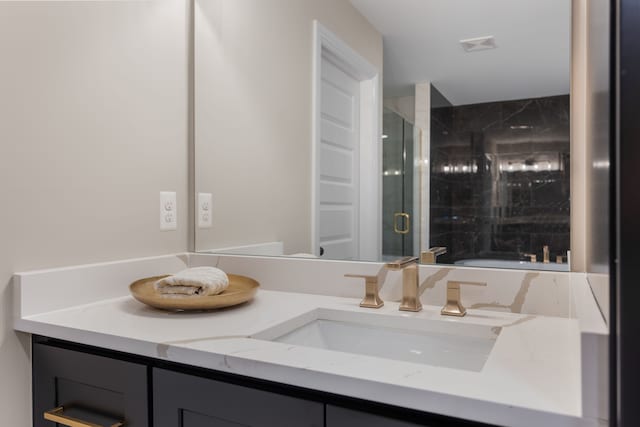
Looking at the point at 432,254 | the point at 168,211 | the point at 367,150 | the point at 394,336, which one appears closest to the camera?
the point at 394,336

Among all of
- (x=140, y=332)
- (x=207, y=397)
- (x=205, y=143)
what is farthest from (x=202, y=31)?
(x=207, y=397)

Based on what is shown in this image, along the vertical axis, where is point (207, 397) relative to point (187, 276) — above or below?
below

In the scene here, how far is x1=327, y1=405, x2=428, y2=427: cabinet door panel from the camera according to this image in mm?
669

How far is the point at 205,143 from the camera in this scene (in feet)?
5.09

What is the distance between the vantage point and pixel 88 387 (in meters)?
0.98

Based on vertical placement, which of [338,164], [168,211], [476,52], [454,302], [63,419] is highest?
[476,52]

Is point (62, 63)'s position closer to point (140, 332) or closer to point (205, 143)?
point (205, 143)

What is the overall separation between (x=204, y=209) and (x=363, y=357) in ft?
3.04

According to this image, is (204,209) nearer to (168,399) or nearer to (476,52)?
(168,399)

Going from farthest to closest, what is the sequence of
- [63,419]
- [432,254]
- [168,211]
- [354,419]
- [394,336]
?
[168,211]
[432,254]
[394,336]
[63,419]
[354,419]

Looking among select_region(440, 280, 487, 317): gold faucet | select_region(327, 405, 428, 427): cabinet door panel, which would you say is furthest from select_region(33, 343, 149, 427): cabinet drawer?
select_region(440, 280, 487, 317): gold faucet

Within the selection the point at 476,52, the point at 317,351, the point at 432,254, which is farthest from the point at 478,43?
the point at 317,351

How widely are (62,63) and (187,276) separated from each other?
2.02ft

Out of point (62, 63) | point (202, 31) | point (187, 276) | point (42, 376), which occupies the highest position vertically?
point (202, 31)
